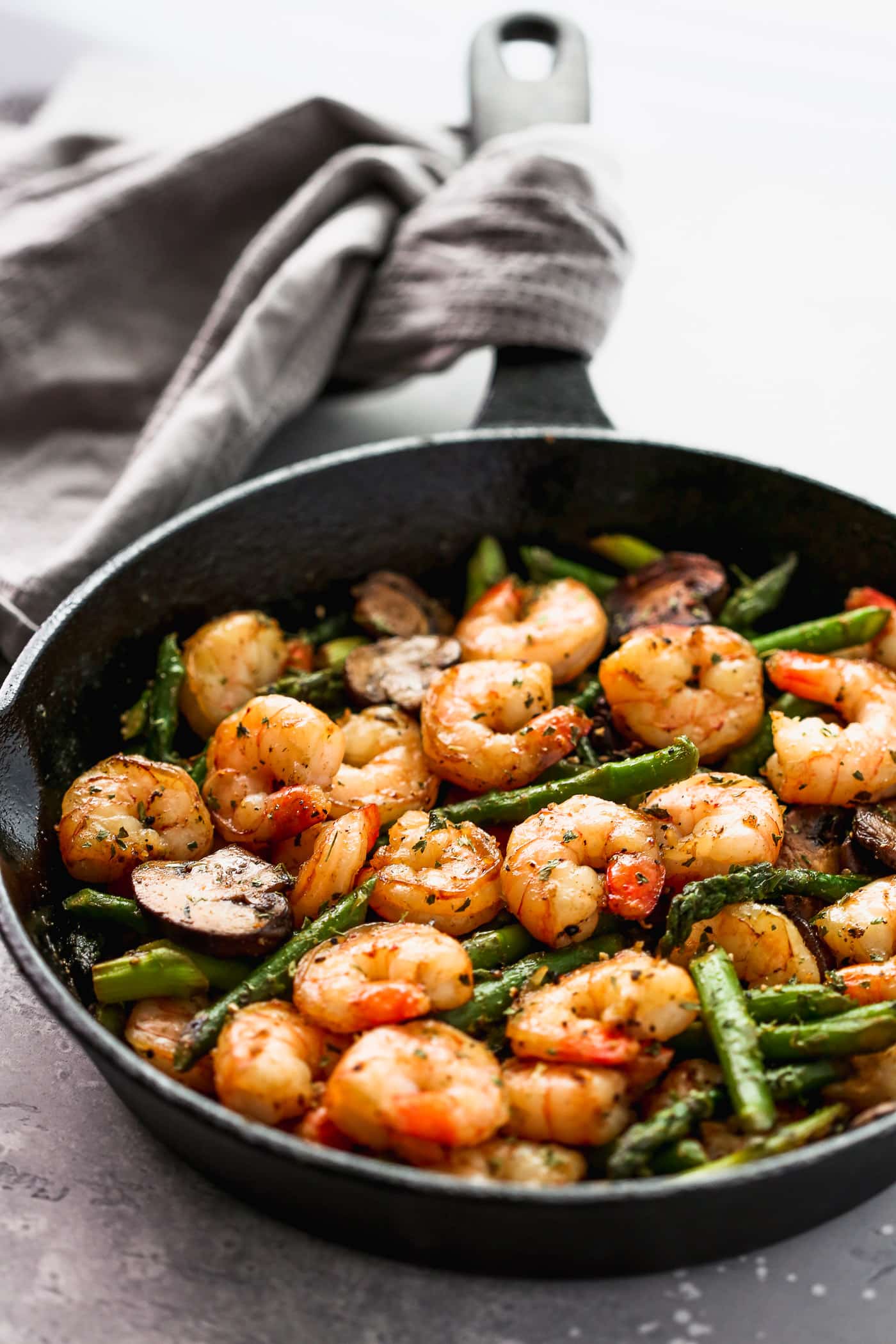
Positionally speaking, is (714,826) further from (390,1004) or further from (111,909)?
(111,909)

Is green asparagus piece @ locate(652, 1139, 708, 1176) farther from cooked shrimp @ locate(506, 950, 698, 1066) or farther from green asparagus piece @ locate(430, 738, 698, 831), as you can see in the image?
green asparagus piece @ locate(430, 738, 698, 831)

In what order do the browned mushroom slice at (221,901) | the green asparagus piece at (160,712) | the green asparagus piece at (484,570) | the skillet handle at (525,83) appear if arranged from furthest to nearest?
the skillet handle at (525,83) → the green asparagus piece at (484,570) → the green asparagus piece at (160,712) → the browned mushroom slice at (221,901)

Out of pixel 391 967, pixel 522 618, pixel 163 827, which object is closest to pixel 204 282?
pixel 522 618

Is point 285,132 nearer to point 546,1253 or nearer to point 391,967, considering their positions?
point 391,967

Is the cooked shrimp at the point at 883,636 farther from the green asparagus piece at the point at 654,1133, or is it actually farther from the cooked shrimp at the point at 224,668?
the cooked shrimp at the point at 224,668

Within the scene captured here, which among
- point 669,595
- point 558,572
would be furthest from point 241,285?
point 669,595

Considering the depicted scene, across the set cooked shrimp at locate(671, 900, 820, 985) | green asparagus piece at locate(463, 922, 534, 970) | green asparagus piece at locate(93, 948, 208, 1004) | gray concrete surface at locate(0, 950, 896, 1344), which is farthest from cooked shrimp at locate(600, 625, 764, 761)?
green asparagus piece at locate(93, 948, 208, 1004)

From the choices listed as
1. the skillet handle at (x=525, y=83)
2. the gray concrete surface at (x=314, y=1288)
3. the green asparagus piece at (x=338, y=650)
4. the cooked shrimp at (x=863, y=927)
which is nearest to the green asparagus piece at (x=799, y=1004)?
the cooked shrimp at (x=863, y=927)
